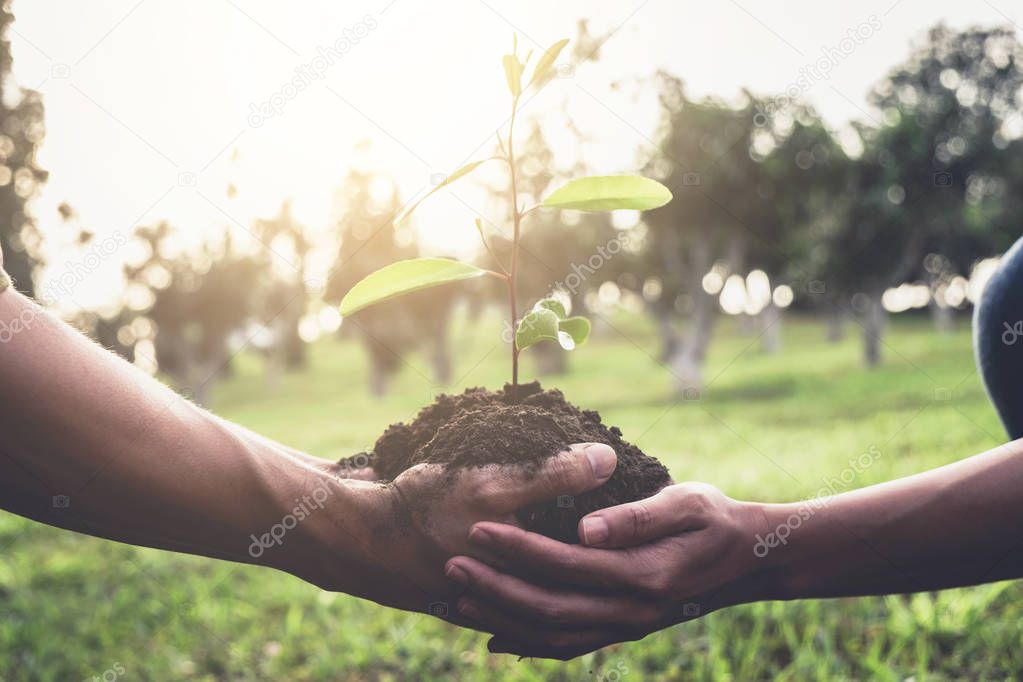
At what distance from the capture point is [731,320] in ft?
117

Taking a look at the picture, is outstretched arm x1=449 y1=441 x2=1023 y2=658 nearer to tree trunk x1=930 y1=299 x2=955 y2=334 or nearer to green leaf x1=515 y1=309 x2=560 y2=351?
green leaf x1=515 y1=309 x2=560 y2=351

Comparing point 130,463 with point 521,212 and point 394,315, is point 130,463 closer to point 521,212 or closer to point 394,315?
point 521,212

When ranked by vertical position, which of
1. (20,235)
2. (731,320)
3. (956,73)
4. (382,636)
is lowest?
(382,636)

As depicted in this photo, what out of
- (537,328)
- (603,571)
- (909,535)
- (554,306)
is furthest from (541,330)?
(909,535)

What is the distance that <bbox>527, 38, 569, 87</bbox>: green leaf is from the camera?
5.06ft

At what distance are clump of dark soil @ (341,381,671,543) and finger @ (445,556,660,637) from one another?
0.38 feet

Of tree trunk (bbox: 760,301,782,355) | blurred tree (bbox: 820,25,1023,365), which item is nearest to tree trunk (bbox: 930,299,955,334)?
tree trunk (bbox: 760,301,782,355)

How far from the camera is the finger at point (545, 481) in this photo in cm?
146

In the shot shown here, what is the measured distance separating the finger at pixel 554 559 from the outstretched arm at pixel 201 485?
0.05 m

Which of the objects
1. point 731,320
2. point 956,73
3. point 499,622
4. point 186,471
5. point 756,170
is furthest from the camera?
point 731,320

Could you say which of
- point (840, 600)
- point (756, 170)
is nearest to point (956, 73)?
point (756, 170)

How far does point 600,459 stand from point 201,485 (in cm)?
79

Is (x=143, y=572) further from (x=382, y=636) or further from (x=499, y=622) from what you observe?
(x=499, y=622)

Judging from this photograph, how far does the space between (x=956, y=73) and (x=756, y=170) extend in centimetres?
595
